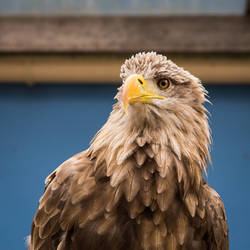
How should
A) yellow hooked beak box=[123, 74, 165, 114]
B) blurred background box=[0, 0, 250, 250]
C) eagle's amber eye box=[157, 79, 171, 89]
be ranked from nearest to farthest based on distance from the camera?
yellow hooked beak box=[123, 74, 165, 114] < eagle's amber eye box=[157, 79, 171, 89] < blurred background box=[0, 0, 250, 250]

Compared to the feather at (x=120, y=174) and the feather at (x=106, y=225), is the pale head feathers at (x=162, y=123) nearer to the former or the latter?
the feather at (x=120, y=174)

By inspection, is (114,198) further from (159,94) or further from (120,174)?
(159,94)

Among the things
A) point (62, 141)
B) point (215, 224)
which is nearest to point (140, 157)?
point (215, 224)

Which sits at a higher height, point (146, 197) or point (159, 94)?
point (159, 94)

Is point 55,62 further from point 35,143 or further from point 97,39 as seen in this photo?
point 35,143

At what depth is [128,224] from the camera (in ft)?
2.90

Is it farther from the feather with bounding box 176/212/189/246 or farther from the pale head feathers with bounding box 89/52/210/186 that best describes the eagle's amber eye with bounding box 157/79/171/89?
the feather with bounding box 176/212/189/246

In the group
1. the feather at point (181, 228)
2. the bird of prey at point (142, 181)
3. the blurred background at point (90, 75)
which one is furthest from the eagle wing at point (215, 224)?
the blurred background at point (90, 75)

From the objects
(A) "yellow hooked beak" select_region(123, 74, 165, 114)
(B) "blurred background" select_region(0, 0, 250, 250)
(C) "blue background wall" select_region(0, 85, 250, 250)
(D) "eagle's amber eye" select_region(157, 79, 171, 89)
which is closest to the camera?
(A) "yellow hooked beak" select_region(123, 74, 165, 114)

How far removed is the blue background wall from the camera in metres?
1.95

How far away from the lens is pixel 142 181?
0.89 m

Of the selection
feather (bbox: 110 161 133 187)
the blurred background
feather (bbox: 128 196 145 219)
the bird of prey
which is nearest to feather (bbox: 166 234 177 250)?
the bird of prey

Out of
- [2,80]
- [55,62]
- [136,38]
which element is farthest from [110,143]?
[2,80]

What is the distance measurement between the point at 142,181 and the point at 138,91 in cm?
27
